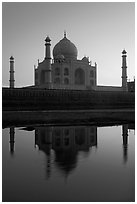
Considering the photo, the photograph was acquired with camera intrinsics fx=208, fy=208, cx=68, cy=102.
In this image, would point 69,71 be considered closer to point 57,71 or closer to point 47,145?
point 57,71

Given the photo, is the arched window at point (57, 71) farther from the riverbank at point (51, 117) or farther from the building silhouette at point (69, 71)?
the riverbank at point (51, 117)

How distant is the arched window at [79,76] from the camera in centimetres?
3042

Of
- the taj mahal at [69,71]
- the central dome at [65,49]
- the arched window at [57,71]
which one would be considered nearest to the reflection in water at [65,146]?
the taj mahal at [69,71]

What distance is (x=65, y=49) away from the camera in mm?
29188

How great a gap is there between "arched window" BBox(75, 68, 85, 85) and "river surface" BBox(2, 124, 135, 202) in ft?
79.0

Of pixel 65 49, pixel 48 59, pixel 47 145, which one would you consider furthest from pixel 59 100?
pixel 65 49

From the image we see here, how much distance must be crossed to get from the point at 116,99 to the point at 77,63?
10.9m

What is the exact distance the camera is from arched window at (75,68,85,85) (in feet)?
99.8

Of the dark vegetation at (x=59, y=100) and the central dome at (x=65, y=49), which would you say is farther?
the central dome at (x=65, y=49)

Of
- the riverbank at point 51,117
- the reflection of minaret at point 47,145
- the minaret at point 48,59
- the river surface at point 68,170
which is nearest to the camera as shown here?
the river surface at point 68,170

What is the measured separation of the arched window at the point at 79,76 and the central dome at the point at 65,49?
2128mm

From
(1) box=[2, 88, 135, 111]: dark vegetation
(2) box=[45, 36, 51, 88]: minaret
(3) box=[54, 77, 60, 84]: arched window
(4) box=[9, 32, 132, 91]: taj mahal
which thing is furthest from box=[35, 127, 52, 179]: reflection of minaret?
(3) box=[54, 77, 60, 84]: arched window

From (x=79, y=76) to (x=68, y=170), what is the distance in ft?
90.6

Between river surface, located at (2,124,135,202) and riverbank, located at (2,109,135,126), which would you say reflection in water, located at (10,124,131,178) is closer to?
river surface, located at (2,124,135,202)
